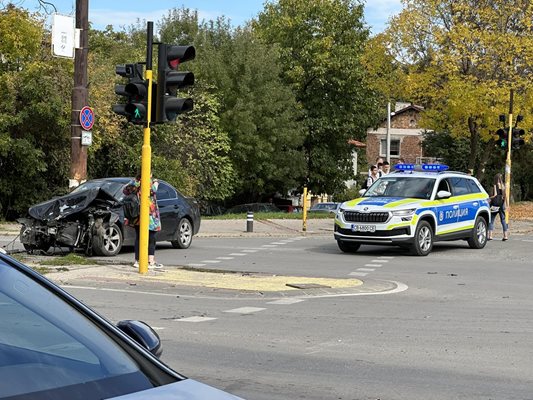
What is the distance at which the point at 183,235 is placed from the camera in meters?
20.3

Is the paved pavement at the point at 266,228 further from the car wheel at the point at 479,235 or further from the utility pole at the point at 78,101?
the car wheel at the point at 479,235

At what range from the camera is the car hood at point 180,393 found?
9.72ft

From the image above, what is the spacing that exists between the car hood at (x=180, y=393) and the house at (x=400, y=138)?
79.1 metres

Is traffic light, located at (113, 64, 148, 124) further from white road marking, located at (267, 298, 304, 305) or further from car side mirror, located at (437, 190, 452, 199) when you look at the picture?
Result: car side mirror, located at (437, 190, 452, 199)

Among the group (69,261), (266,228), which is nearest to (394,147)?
(266,228)

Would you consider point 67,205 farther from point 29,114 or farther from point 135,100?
point 29,114

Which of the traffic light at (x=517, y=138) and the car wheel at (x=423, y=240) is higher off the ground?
the traffic light at (x=517, y=138)

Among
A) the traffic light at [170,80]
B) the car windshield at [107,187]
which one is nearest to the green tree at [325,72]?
the car windshield at [107,187]

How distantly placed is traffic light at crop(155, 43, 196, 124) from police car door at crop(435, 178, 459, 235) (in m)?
8.31

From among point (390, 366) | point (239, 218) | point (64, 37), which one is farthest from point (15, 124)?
point (390, 366)

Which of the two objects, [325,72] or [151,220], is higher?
[325,72]

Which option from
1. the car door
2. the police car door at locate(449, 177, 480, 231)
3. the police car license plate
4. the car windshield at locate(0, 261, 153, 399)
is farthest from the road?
the police car door at locate(449, 177, 480, 231)

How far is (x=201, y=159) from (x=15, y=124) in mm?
13161

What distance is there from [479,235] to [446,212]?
2.00 m
